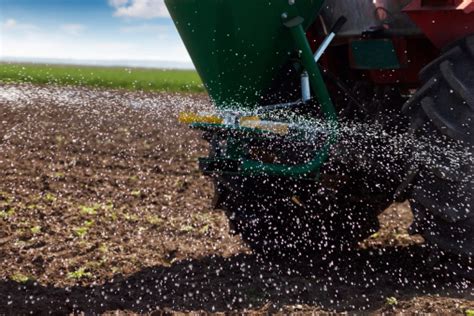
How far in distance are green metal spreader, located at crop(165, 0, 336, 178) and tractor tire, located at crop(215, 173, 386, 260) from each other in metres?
0.27

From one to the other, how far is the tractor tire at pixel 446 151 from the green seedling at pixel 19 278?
5.93 ft

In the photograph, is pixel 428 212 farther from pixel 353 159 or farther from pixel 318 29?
pixel 318 29

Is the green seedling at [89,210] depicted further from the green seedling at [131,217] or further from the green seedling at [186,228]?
the green seedling at [186,228]

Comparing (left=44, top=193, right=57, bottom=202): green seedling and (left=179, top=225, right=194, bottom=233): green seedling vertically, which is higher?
(left=44, top=193, right=57, bottom=202): green seedling

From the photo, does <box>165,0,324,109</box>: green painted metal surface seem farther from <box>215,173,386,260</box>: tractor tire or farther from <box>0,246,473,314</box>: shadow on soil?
<box>0,246,473,314</box>: shadow on soil

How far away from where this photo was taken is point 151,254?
4055mm

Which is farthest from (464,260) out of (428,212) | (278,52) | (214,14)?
(214,14)

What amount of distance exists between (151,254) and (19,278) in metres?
0.76

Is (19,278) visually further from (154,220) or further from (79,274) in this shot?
(154,220)

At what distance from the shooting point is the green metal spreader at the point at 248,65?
138 inches

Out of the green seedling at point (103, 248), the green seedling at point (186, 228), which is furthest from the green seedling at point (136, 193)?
the green seedling at point (103, 248)

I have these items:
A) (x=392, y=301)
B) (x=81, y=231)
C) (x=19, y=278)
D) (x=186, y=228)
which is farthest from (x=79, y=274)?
(x=392, y=301)

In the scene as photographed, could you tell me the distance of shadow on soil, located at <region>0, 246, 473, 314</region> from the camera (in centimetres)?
319

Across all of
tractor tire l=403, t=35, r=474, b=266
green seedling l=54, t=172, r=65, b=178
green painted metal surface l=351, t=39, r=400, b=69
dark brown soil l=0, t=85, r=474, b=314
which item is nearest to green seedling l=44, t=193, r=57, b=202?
dark brown soil l=0, t=85, r=474, b=314
